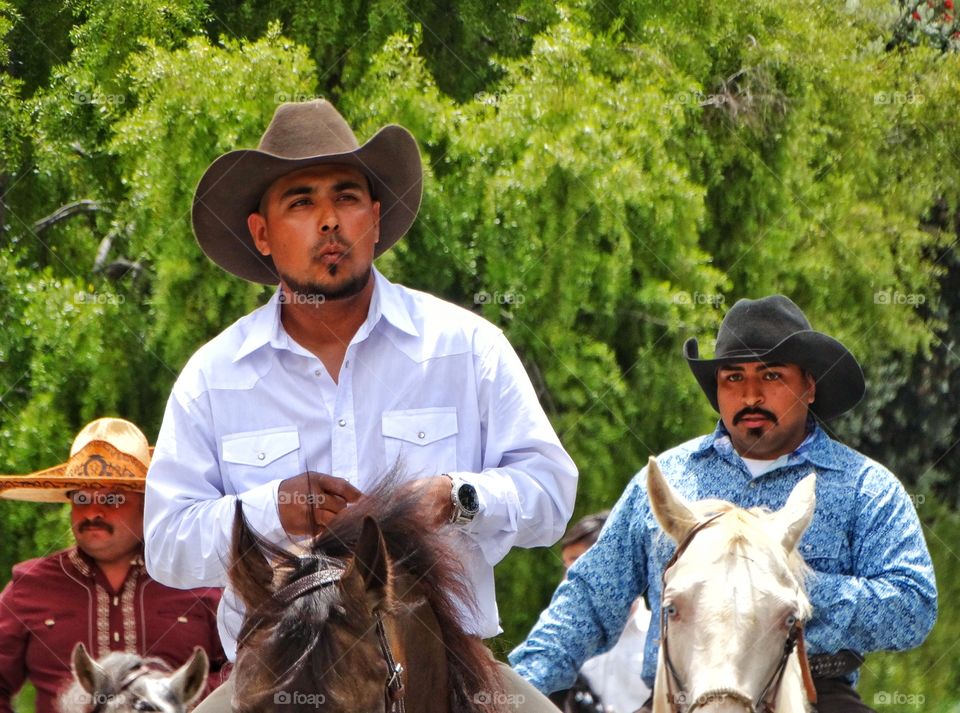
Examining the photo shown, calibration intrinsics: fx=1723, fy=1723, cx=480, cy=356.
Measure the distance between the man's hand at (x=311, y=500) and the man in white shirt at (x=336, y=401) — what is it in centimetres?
15

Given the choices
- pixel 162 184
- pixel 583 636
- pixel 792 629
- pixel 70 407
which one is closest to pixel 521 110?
pixel 162 184

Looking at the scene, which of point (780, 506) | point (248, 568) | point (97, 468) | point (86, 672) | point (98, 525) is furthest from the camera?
point (97, 468)

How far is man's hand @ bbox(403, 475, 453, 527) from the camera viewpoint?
138 inches

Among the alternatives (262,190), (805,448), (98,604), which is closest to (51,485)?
(98,604)

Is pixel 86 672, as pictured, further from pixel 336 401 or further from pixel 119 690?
pixel 336 401

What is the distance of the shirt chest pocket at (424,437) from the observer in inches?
161

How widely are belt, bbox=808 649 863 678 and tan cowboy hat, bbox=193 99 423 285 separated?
1.68 metres

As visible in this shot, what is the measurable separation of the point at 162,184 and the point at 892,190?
220 inches

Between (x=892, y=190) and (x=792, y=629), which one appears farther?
(x=892, y=190)

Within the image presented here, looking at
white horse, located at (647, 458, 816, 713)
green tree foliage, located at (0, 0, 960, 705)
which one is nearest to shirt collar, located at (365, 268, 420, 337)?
white horse, located at (647, 458, 816, 713)

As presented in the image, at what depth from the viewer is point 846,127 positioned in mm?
12242

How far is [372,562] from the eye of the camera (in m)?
3.22

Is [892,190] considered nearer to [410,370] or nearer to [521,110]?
[521,110]

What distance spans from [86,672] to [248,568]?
2.20m
